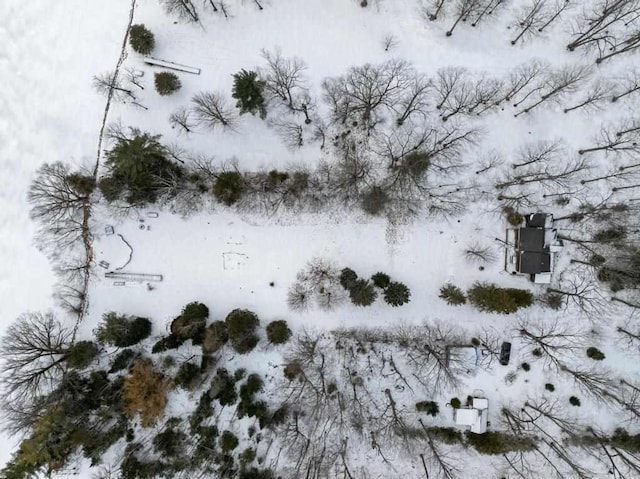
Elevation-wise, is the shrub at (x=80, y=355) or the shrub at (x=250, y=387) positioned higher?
the shrub at (x=80, y=355)

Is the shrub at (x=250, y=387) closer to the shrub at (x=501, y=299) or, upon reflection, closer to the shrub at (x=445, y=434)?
the shrub at (x=445, y=434)

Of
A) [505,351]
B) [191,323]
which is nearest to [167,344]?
[191,323]

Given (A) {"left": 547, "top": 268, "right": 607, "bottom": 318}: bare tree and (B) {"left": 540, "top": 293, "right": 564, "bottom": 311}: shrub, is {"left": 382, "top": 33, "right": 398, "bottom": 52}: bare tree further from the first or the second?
(B) {"left": 540, "top": 293, "right": 564, "bottom": 311}: shrub

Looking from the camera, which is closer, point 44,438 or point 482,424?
point 44,438

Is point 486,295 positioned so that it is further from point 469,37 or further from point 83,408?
point 83,408

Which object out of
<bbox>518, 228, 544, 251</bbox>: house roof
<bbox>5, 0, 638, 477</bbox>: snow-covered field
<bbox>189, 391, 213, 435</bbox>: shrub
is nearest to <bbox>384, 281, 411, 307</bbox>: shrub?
<bbox>5, 0, 638, 477</bbox>: snow-covered field

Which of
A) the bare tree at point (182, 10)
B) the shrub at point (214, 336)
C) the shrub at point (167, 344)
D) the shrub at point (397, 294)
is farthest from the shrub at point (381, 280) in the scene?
the bare tree at point (182, 10)

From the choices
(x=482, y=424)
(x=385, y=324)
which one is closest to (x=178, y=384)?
(x=385, y=324)
